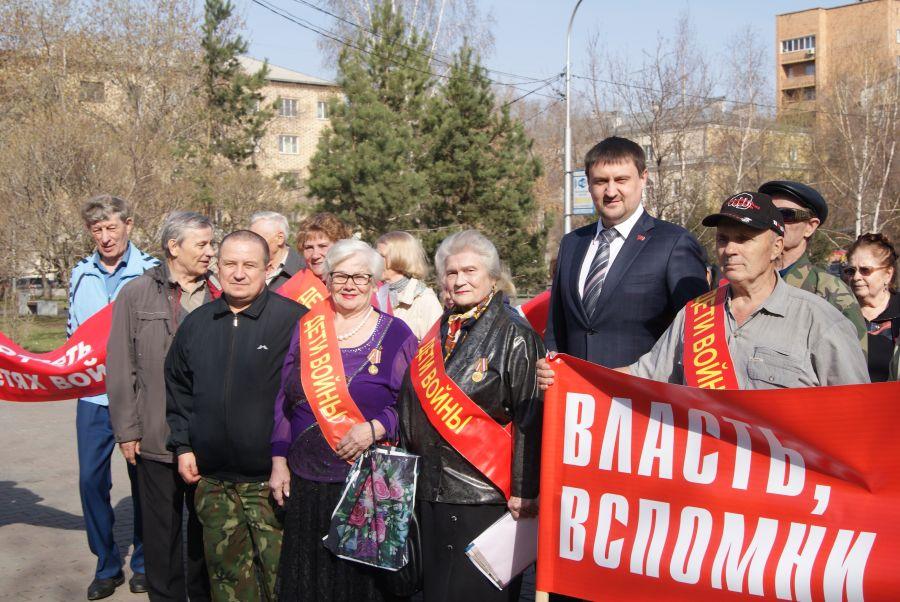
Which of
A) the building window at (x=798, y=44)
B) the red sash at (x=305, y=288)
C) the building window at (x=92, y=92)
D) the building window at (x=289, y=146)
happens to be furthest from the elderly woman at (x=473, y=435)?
the building window at (x=798, y=44)

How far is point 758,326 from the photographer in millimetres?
3217

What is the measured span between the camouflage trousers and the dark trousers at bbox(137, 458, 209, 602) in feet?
1.69

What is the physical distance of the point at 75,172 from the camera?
21.7 metres

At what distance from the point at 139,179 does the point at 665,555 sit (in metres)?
22.4

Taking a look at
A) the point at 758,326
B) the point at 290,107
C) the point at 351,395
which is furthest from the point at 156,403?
the point at 290,107

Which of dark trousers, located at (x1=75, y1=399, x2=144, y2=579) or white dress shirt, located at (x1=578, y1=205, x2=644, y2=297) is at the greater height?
white dress shirt, located at (x1=578, y1=205, x2=644, y2=297)

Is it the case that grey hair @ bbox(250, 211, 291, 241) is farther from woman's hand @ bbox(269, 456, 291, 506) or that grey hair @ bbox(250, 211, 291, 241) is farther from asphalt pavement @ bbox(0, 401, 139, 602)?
asphalt pavement @ bbox(0, 401, 139, 602)

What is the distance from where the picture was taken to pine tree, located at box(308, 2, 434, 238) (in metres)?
24.8

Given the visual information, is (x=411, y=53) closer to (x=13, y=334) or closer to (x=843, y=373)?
(x=13, y=334)

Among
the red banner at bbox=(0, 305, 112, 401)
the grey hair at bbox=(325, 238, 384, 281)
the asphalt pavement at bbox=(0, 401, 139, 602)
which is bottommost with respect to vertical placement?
the asphalt pavement at bbox=(0, 401, 139, 602)

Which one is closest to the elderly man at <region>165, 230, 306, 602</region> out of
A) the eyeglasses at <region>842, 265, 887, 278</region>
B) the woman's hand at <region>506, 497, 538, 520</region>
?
the woman's hand at <region>506, 497, 538, 520</region>

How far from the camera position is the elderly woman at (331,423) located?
4.02m

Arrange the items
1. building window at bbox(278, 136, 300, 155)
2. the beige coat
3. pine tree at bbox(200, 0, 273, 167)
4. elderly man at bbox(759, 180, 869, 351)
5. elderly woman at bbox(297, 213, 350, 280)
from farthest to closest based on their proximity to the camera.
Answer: building window at bbox(278, 136, 300, 155)
pine tree at bbox(200, 0, 273, 167)
elderly woman at bbox(297, 213, 350, 280)
the beige coat
elderly man at bbox(759, 180, 869, 351)

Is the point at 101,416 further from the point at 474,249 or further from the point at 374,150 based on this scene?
the point at 374,150
